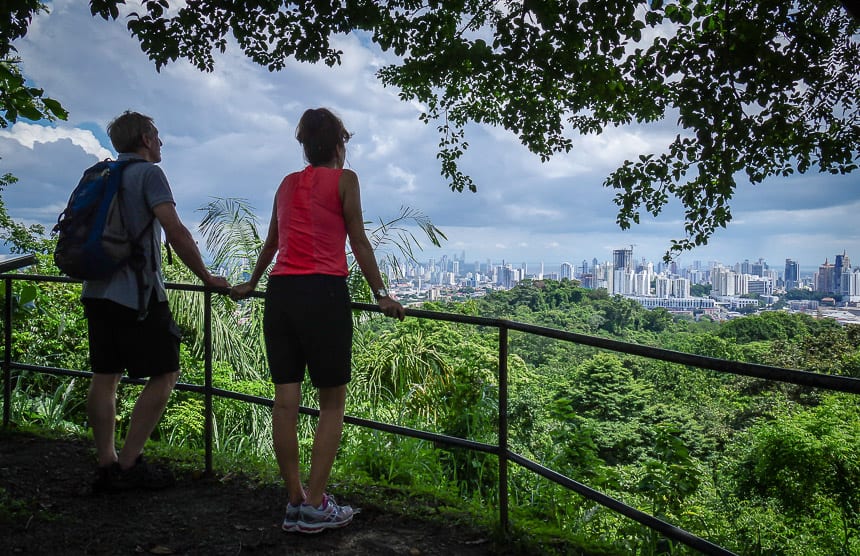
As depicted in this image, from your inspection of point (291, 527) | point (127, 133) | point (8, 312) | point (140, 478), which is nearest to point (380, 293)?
point (291, 527)

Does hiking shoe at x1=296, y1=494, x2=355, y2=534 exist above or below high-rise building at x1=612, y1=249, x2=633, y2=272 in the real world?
below

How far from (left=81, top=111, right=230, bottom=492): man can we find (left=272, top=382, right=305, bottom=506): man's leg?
682mm

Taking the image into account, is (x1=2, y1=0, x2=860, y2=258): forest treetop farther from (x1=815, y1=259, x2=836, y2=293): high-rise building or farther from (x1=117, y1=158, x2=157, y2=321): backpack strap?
(x1=815, y1=259, x2=836, y2=293): high-rise building

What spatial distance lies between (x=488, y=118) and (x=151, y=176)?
570cm

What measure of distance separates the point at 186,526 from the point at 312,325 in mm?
1078

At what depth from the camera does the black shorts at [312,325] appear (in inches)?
94.3

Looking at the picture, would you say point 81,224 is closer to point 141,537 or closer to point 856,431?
point 141,537

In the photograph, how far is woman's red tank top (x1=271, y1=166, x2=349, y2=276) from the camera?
2.40 m

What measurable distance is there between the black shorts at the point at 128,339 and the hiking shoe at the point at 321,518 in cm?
92

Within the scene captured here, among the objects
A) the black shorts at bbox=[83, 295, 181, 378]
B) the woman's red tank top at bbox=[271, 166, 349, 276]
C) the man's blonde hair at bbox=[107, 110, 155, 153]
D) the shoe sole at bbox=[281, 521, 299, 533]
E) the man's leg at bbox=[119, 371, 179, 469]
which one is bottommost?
the shoe sole at bbox=[281, 521, 299, 533]

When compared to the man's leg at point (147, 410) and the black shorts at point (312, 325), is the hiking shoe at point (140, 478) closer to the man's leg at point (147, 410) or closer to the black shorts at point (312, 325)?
the man's leg at point (147, 410)

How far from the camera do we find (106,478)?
117 inches

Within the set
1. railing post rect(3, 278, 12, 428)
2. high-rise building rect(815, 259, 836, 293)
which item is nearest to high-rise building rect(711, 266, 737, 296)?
high-rise building rect(815, 259, 836, 293)

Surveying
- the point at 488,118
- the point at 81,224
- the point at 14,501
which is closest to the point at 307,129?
the point at 81,224
